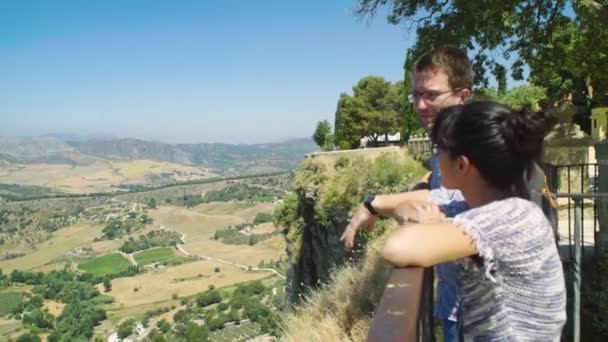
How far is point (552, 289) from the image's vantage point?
1.49 m

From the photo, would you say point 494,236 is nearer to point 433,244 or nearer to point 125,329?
point 433,244

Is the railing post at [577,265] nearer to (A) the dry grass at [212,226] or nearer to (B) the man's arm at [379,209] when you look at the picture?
(B) the man's arm at [379,209]

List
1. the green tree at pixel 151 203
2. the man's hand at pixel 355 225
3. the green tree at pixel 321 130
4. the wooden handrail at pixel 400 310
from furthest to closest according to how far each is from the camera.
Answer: the green tree at pixel 151 203 → the green tree at pixel 321 130 → the man's hand at pixel 355 225 → the wooden handrail at pixel 400 310

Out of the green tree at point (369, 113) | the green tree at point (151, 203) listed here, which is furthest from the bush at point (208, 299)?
the green tree at point (151, 203)

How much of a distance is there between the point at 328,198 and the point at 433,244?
37.4 ft

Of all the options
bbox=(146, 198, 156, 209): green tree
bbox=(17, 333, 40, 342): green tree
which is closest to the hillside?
bbox=(146, 198, 156, 209): green tree

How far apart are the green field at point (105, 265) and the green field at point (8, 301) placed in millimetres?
16007

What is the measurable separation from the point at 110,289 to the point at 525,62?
104 metres

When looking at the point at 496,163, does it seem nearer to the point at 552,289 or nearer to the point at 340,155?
the point at 552,289

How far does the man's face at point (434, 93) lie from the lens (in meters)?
2.47

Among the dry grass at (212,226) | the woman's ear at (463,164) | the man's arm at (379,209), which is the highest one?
the woman's ear at (463,164)

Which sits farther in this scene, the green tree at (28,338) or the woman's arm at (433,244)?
the green tree at (28,338)

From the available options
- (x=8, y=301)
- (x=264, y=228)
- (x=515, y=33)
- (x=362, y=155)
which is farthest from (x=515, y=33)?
(x=264, y=228)

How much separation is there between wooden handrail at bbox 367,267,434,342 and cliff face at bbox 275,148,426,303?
7.43m
